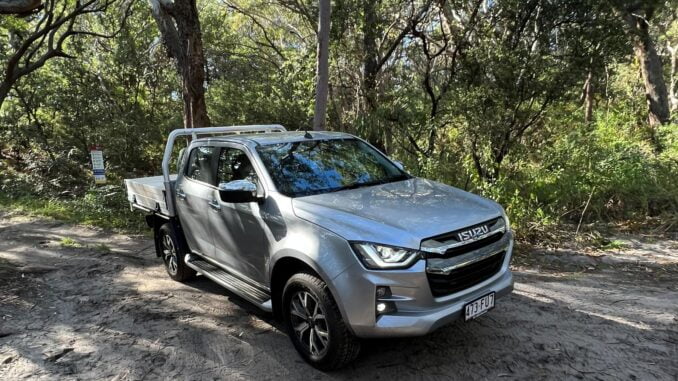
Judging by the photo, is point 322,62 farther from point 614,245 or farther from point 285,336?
point 614,245

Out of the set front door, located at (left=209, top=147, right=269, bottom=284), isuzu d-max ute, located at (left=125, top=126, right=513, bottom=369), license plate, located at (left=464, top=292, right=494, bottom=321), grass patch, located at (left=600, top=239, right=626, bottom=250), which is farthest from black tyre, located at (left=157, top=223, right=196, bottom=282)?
grass patch, located at (left=600, top=239, right=626, bottom=250)

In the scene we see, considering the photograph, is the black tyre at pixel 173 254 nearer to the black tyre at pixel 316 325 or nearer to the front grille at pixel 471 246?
the black tyre at pixel 316 325

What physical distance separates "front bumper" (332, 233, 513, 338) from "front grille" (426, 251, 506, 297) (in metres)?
0.07

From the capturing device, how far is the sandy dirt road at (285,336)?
3.53m

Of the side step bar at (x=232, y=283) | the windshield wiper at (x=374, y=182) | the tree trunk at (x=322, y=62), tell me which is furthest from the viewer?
the tree trunk at (x=322, y=62)

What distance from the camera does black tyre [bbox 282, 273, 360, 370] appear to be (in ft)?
10.7

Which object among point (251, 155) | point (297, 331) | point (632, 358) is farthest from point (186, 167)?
point (632, 358)

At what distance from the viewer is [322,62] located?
789 cm

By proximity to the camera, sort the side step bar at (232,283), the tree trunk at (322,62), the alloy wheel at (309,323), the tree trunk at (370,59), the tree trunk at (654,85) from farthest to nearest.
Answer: the tree trunk at (654,85) < the tree trunk at (370,59) < the tree trunk at (322,62) < the side step bar at (232,283) < the alloy wheel at (309,323)

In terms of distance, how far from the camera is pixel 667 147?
10.3 meters

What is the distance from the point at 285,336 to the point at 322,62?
516cm

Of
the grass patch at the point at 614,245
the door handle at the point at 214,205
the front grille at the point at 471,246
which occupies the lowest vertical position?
the grass patch at the point at 614,245

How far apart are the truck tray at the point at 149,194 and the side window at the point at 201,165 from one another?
44cm

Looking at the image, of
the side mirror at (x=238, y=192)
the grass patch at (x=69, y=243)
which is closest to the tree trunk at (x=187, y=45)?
the grass patch at (x=69, y=243)
